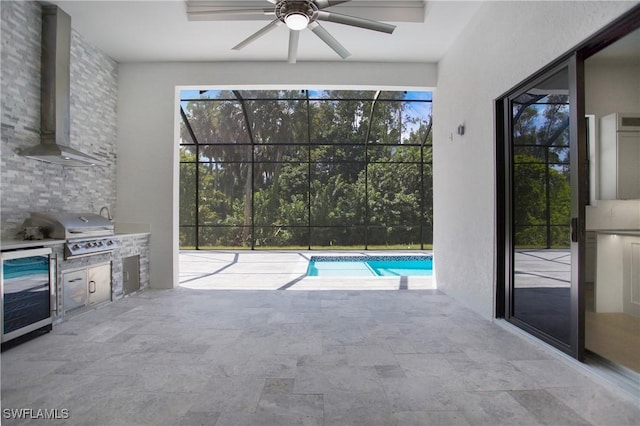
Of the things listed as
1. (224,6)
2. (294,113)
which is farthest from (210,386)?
(294,113)

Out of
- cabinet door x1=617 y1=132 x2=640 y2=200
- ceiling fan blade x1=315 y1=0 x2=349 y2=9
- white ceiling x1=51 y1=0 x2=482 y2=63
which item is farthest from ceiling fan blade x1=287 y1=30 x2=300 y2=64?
cabinet door x1=617 y1=132 x2=640 y2=200

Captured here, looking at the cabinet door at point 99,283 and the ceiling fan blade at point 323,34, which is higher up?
the ceiling fan blade at point 323,34

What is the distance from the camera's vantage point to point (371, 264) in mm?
8219

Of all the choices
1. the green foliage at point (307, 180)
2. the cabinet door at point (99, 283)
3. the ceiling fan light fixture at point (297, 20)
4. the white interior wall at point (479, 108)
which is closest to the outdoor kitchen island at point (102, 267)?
the cabinet door at point (99, 283)

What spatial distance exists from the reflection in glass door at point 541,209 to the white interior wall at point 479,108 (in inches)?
7.9

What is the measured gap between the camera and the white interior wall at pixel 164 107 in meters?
4.93

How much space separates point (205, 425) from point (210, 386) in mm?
412

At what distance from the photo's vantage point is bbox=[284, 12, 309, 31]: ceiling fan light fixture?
2719 millimetres

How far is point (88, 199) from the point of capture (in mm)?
4359

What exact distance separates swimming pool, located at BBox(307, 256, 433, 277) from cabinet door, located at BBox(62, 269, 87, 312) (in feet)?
14.4

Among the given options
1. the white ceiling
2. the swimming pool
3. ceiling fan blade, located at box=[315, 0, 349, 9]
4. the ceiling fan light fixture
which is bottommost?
the swimming pool

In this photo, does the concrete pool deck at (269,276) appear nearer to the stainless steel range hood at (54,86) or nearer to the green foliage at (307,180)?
the green foliage at (307,180)

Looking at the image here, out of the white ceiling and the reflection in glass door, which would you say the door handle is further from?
the white ceiling

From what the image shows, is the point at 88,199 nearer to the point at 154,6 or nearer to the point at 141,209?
the point at 141,209
